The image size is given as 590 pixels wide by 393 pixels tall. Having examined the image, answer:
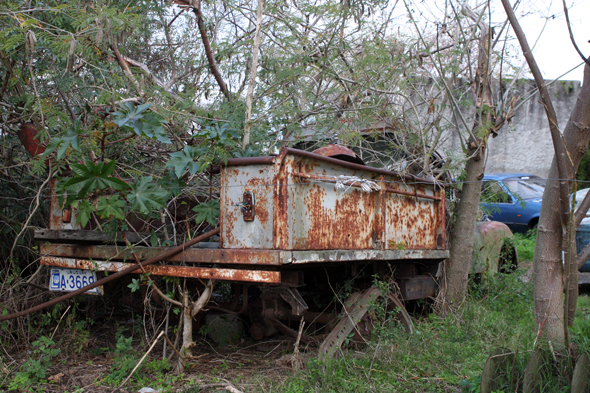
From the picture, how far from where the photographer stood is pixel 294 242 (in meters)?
3.14

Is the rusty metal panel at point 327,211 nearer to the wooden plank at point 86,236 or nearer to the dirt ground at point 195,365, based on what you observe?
the dirt ground at point 195,365

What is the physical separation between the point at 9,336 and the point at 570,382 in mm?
4058

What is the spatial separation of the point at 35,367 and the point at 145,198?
1.49m

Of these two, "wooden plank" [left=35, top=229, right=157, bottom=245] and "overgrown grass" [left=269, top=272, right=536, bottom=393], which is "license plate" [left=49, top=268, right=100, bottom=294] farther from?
"overgrown grass" [left=269, top=272, right=536, bottom=393]

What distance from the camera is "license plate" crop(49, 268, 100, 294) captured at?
3.75 meters

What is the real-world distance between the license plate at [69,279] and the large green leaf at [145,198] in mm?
994

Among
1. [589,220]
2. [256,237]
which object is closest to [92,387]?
[256,237]

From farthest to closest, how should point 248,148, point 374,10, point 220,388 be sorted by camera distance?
1. point 374,10
2. point 248,148
3. point 220,388

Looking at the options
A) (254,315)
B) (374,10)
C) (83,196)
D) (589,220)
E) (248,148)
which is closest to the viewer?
(83,196)

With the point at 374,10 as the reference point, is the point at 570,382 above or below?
below

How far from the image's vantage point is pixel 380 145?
6023 millimetres

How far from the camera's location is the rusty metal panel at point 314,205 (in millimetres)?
3107

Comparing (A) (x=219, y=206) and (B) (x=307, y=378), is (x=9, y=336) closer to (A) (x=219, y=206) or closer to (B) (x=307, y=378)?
(A) (x=219, y=206)

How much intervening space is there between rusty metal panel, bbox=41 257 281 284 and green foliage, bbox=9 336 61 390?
1.98 ft
